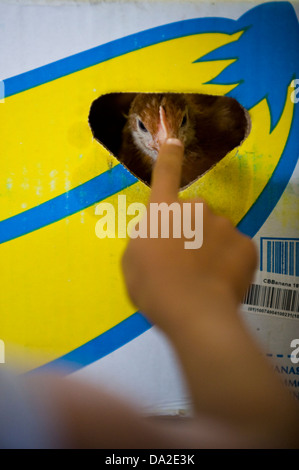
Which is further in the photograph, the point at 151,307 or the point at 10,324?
the point at 10,324

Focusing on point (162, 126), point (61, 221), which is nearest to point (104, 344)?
point (61, 221)

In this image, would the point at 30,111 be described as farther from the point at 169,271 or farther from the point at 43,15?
the point at 169,271

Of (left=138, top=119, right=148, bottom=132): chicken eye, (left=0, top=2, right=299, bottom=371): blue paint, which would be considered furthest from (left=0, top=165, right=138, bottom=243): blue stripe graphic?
(left=138, top=119, right=148, bottom=132): chicken eye

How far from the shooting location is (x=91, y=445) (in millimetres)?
180

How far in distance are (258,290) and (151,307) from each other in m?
0.26

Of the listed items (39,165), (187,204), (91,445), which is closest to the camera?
(91,445)

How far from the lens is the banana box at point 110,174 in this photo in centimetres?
43

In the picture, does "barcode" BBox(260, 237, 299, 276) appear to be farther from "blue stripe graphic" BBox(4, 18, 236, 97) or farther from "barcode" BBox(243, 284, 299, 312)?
"blue stripe graphic" BBox(4, 18, 236, 97)

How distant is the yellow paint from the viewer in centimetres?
43

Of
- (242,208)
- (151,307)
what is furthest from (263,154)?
(151,307)

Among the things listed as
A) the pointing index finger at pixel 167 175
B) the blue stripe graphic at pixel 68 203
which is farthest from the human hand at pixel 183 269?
the blue stripe graphic at pixel 68 203

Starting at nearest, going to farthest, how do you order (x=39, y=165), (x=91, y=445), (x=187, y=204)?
(x=91, y=445)
(x=187, y=204)
(x=39, y=165)

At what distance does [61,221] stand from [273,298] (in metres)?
0.26

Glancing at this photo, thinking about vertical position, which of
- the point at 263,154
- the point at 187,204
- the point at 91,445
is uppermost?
the point at 263,154
